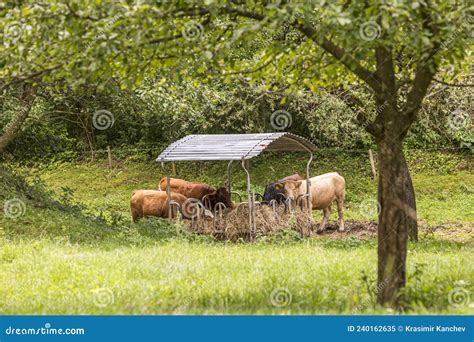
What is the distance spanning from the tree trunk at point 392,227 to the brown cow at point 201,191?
34.8 ft

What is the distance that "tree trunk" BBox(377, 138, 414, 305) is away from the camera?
31.5ft

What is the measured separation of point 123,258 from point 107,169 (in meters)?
23.8

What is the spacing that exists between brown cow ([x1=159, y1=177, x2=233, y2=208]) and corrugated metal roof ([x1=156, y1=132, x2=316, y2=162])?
120cm

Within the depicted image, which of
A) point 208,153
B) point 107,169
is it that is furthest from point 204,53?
point 107,169

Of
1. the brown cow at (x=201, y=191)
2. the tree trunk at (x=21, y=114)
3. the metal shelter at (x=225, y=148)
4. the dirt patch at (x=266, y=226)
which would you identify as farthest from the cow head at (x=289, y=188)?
the tree trunk at (x=21, y=114)

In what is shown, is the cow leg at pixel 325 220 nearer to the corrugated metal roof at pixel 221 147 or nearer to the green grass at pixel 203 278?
the corrugated metal roof at pixel 221 147

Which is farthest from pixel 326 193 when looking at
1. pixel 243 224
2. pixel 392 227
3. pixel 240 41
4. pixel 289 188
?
pixel 240 41

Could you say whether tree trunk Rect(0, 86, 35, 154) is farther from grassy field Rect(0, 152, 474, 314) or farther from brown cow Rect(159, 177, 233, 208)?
brown cow Rect(159, 177, 233, 208)

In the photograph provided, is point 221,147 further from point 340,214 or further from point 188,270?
point 188,270

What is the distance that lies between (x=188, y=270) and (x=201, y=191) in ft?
30.2

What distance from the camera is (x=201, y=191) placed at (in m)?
21.4

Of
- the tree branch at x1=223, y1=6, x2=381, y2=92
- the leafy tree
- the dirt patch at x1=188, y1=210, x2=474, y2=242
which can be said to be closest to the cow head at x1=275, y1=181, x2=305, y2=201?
the dirt patch at x1=188, y1=210, x2=474, y2=242

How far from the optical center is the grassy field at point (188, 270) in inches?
379

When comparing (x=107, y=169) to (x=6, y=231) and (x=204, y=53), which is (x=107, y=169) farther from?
(x=204, y=53)
